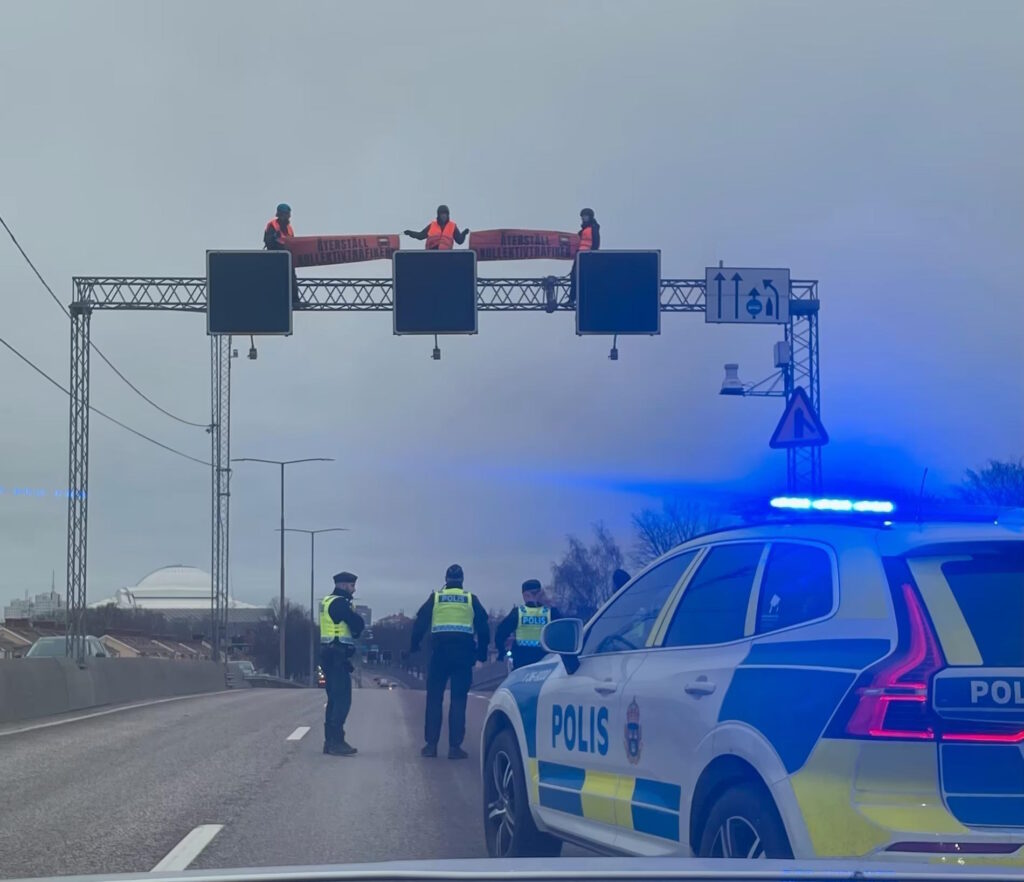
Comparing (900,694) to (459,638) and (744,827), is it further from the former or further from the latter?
(459,638)

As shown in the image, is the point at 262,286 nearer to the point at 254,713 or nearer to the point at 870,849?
the point at 254,713

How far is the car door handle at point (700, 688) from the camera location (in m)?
5.29

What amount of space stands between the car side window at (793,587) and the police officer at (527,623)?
8.63m

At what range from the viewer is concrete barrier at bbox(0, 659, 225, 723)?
19.0m

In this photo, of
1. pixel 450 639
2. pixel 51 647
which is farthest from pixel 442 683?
pixel 51 647

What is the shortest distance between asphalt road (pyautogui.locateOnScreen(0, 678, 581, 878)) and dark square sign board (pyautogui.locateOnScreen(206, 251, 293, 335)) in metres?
6.54

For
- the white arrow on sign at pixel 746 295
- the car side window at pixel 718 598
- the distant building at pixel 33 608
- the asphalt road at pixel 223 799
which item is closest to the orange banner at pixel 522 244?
the white arrow on sign at pixel 746 295

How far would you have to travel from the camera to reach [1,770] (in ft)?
39.8

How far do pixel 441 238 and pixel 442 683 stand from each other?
31.5 feet

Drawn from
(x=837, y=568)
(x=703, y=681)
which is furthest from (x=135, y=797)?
(x=837, y=568)

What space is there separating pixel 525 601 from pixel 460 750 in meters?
1.66

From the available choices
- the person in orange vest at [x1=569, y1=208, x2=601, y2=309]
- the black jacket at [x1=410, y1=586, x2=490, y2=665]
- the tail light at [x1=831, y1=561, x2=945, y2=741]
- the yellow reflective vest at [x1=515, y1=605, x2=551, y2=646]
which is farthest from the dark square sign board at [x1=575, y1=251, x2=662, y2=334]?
the tail light at [x1=831, y1=561, x2=945, y2=741]

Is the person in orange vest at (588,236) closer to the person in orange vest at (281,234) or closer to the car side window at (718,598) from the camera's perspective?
the person in orange vest at (281,234)

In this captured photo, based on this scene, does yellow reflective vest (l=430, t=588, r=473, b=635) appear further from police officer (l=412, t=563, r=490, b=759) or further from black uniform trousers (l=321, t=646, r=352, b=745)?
black uniform trousers (l=321, t=646, r=352, b=745)
